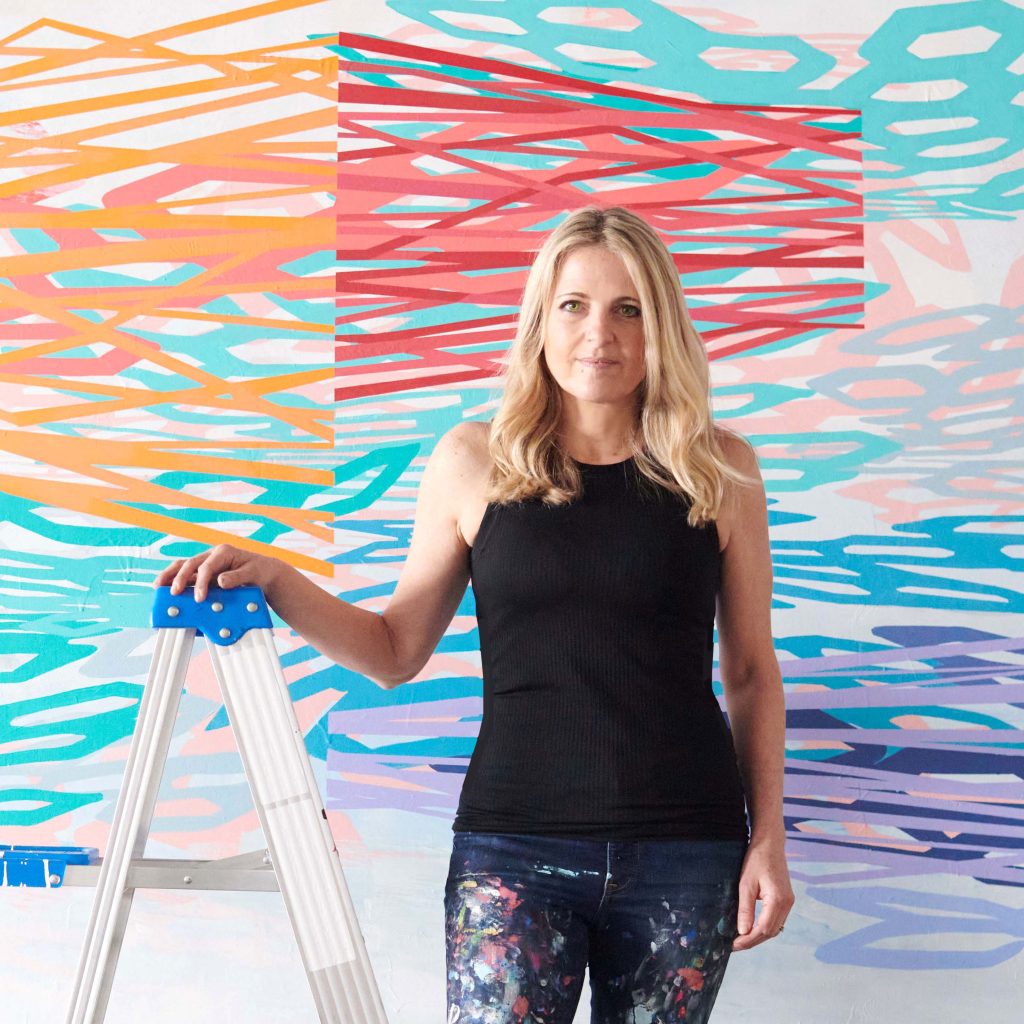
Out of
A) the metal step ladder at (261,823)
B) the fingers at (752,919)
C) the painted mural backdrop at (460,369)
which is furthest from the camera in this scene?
the painted mural backdrop at (460,369)

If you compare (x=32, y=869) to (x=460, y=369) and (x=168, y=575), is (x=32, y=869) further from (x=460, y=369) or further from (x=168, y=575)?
(x=460, y=369)

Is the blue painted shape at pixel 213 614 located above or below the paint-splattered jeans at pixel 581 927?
above

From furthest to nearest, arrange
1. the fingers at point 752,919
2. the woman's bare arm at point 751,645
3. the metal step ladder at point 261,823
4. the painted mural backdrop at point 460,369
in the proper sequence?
the painted mural backdrop at point 460,369
the woman's bare arm at point 751,645
the fingers at point 752,919
the metal step ladder at point 261,823

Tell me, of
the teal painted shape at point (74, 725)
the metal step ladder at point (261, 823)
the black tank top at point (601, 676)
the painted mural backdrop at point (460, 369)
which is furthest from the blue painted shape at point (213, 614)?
the teal painted shape at point (74, 725)

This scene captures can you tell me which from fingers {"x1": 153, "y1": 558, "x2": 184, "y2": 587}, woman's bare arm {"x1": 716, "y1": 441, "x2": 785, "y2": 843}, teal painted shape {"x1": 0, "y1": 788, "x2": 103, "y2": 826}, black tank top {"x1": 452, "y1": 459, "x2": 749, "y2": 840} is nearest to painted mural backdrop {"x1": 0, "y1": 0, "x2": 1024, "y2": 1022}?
teal painted shape {"x1": 0, "y1": 788, "x2": 103, "y2": 826}

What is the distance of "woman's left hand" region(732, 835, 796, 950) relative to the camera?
4.32 feet

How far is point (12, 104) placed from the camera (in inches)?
81.7

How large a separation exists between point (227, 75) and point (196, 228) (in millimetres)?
280

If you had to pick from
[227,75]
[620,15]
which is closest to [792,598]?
[620,15]

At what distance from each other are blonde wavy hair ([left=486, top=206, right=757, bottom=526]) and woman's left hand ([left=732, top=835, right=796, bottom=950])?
40 cm

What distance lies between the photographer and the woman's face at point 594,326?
1.39 metres

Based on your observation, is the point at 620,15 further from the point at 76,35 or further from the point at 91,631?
the point at 91,631

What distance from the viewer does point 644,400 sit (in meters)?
1.47

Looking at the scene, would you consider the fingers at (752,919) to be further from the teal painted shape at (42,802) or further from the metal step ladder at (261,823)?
the teal painted shape at (42,802)
